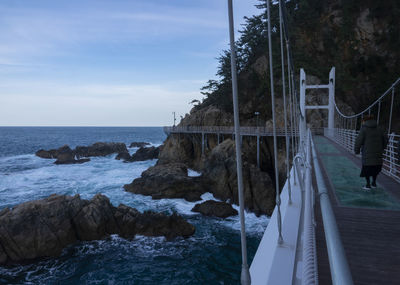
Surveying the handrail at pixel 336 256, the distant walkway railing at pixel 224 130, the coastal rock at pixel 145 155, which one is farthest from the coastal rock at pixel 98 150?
the handrail at pixel 336 256

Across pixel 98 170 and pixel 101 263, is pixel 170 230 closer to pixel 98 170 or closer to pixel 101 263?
pixel 101 263

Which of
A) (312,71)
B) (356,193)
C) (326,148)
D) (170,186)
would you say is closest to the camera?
(356,193)

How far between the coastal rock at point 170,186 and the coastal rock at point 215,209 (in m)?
2.69

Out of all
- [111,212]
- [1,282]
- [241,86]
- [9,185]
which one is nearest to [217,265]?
[111,212]

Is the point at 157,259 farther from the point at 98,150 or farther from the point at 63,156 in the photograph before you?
the point at 98,150

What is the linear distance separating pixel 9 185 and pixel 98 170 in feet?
32.4

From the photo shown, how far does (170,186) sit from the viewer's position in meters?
21.6

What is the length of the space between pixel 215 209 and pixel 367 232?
47.3 feet

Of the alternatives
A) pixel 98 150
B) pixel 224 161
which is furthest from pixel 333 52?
pixel 98 150

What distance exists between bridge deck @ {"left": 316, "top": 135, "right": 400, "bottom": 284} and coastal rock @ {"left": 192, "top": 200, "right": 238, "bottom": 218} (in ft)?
38.8

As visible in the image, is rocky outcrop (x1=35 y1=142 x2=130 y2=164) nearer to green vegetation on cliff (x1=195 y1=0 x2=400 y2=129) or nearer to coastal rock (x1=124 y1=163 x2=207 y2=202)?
green vegetation on cliff (x1=195 y1=0 x2=400 y2=129)

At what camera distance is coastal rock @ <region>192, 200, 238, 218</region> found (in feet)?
56.5

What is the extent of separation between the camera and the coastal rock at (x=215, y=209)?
17.2 m

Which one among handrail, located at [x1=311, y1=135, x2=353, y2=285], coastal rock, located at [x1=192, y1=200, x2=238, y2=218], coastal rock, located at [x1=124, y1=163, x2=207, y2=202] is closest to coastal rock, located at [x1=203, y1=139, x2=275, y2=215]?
coastal rock, located at [x1=124, y1=163, x2=207, y2=202]
